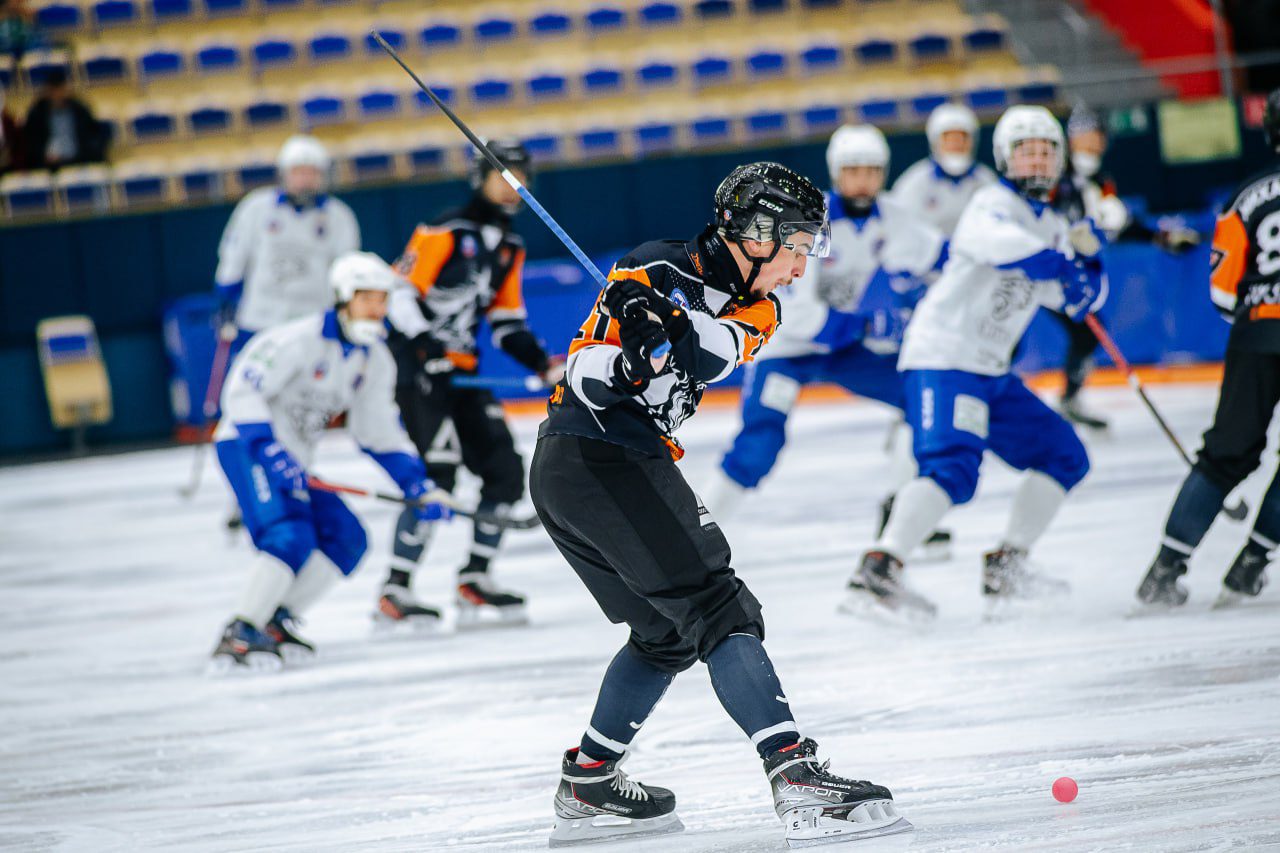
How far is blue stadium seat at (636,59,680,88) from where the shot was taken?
1467 centimetres

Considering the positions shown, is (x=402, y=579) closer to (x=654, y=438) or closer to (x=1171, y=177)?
(x=654, y=438)

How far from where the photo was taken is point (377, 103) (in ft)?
47.3

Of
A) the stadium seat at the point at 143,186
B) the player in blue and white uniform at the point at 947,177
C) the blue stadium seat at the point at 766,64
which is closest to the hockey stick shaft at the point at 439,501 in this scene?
the player in blue and white uniform at the point at 947,177

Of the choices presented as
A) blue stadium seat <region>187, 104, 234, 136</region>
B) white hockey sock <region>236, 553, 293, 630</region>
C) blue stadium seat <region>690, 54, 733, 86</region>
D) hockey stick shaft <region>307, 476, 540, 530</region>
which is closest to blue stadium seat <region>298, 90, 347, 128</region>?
blue stadium seat <region>187, 104, 234, 136</region>

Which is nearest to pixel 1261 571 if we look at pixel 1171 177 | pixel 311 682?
pixel 311 682

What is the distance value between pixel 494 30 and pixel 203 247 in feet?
12.2

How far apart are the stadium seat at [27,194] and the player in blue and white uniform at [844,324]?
28.6 feet

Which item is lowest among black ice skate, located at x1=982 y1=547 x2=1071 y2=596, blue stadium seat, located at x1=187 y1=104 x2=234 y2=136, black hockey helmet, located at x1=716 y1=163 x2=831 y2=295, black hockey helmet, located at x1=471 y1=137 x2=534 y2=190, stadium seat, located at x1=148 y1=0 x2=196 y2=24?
black ice skate, located at x1=982 y1=547 x2=1071 y2=596

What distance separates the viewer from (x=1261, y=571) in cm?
482

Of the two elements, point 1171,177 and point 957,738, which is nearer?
point 957,738

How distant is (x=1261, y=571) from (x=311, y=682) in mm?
2874

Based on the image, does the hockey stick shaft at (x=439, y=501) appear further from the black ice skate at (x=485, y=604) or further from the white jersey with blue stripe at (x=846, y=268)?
the white jersey with blue stripe at (x=846, y=268)

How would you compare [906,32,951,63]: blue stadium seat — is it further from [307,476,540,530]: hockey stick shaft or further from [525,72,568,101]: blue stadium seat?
[307,476,540,530]: hockey stick shaft

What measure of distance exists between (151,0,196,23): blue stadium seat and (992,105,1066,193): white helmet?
11542 mm
